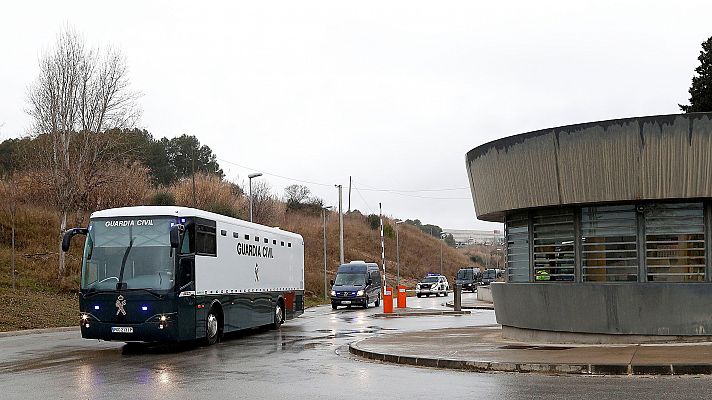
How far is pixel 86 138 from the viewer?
42188 millimetres

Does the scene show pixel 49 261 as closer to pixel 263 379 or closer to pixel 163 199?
pixel 163 199

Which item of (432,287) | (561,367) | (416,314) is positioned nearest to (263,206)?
(432,287)

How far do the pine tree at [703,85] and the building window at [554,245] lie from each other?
977 inches

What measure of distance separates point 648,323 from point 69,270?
34435 millimetres

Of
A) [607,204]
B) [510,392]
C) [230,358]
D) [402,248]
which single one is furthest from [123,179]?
[402,248]

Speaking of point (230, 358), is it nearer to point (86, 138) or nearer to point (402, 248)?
point (86, 138)

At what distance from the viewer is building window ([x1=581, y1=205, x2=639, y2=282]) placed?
16.8 m

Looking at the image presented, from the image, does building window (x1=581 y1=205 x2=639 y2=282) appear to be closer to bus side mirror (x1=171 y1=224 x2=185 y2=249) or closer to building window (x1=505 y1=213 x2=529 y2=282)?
building window (x1=505 y1=213 x2=529 y2=282)

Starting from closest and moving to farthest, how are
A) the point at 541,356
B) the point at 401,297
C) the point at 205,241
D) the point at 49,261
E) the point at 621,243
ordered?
the point at 541,356 < the point at 621,243 < the point at 205,241 < the point at 401,297 < the point at 49,261

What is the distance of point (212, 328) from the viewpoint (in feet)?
69.7

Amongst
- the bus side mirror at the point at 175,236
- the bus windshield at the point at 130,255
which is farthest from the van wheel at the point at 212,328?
the bus side mirror at the point at 175,236

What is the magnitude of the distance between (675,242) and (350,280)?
1209 inches

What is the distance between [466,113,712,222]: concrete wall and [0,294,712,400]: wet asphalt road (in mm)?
4827

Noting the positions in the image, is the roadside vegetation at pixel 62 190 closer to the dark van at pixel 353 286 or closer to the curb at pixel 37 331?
the curb at pixel 37 331
